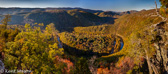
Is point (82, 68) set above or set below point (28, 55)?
below

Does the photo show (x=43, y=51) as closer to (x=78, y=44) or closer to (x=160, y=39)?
(x=160, y=39)

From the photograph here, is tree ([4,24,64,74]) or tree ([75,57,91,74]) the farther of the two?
tree ([75,57,91,74])

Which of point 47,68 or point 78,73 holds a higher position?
point 47,68

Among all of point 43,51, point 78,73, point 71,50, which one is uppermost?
point 43,51

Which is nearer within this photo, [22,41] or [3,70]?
[3,70]

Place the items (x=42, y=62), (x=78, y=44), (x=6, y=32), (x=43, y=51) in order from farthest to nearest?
(x=78, y=44) < (x=6, y=32) < (x=43, y=51) < (x=42, y=62)

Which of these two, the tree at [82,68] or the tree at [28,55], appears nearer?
the tree at [28,55]

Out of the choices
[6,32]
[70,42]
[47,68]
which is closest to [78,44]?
[70,42]

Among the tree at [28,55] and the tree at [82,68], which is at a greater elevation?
the tree at [28,55]

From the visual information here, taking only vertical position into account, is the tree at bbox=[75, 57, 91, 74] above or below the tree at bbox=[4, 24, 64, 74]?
below

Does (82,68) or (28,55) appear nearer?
(28,55)

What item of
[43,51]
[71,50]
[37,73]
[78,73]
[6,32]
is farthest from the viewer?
[71,50]
